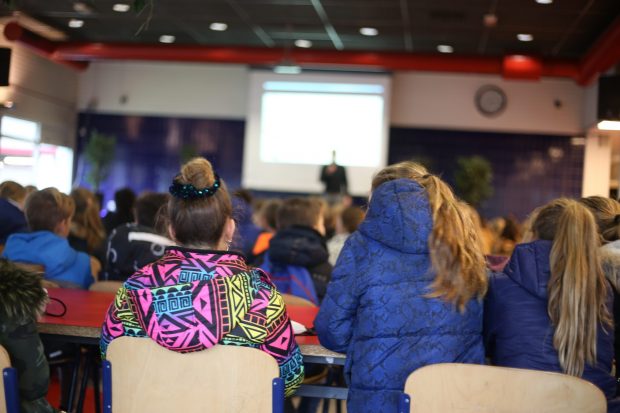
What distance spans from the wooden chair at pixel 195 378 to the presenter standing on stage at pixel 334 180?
916cm

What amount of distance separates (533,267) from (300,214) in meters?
2.03

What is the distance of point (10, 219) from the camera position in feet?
13.0

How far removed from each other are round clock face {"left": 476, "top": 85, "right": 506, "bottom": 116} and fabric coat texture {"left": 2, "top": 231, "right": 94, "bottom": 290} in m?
9.09

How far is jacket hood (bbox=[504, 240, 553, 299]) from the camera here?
222 cm

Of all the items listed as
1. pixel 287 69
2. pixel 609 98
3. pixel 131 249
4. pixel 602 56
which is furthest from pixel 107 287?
pixel 287 69

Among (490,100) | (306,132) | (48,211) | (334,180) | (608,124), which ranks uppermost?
(490,100)

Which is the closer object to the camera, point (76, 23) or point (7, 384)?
point (7, 384)

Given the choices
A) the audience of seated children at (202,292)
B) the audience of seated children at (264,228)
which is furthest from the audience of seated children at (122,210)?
the audience of seated children at (202,292)

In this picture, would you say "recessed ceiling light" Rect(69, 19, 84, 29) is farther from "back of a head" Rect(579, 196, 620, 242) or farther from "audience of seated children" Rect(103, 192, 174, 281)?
"back of a head" Rect(579, 196, 620, 242)

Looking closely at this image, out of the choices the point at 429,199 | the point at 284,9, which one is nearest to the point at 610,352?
the point at 429,199

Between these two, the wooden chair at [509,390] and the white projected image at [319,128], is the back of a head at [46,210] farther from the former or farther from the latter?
the white projected image at [319,128]

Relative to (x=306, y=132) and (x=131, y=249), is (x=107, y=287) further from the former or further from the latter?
(x=306, y=132)

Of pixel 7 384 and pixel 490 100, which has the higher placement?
pixel 490 100

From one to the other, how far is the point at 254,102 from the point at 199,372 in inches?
397
